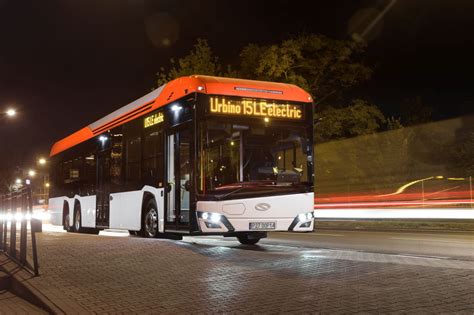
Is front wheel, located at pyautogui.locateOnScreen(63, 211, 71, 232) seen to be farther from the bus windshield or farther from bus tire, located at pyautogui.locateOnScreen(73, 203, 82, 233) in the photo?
the bus windshield

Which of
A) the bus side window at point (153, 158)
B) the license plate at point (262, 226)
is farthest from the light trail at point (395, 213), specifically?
the bus side window at point (153, 158)

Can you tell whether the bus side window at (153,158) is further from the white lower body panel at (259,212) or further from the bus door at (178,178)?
the white lower body panel at (259,212)

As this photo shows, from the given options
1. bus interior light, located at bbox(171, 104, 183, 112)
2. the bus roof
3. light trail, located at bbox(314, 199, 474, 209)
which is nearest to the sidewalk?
bus interior light, located at bbox(171, 104, 183, 112)

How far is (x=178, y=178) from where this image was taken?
42.4ft

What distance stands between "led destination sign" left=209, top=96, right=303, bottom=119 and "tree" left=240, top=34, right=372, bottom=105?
22.5m

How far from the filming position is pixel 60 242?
14773 mm

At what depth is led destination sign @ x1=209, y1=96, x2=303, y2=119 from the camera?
12211 millimetres

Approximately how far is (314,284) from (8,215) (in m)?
8.28

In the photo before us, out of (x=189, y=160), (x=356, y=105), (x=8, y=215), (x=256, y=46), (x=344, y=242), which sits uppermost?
(x=256, y=46)

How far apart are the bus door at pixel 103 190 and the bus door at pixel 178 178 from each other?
482cm

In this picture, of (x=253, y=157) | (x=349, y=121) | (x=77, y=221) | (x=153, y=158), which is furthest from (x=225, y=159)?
(x=349, y=121)

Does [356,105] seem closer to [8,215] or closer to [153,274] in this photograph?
[8,215]

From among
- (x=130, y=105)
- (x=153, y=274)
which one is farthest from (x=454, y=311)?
(x=130, y=105)

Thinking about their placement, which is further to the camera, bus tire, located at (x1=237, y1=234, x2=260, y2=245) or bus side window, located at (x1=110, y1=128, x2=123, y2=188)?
bus side window, located at (x1=110, y1=128, x2=123, y2=188)
